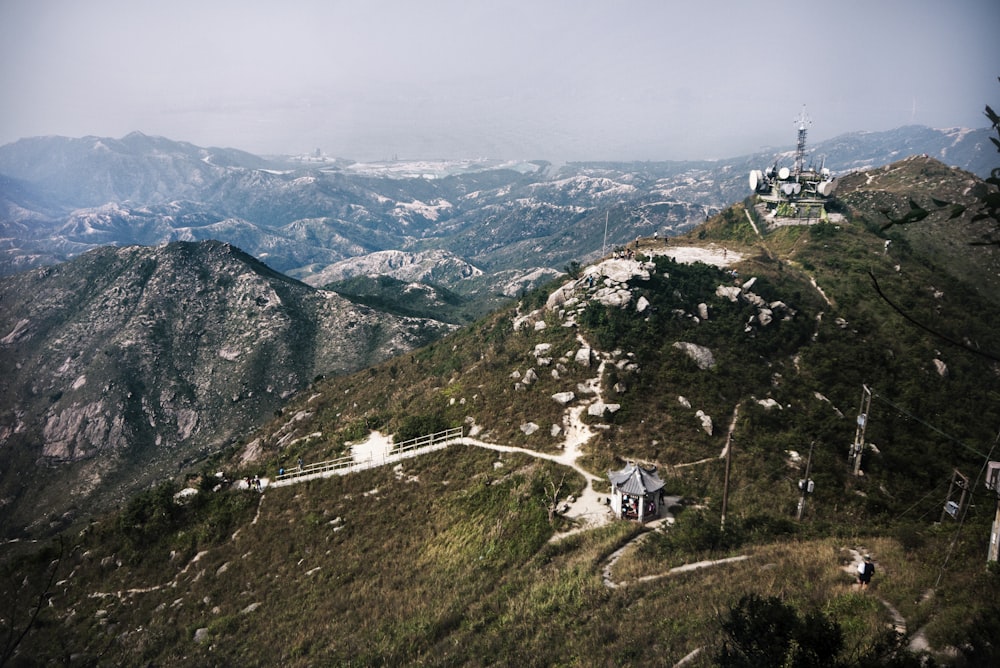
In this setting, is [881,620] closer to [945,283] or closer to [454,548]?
[454,548]

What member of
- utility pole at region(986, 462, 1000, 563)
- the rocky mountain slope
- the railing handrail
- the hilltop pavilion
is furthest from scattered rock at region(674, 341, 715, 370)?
the rocky mountain slope

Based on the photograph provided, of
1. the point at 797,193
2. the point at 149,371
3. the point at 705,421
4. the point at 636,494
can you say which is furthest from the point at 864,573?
the point at 149,371

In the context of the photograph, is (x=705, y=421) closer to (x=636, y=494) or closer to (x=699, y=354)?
(x=699, y=354)

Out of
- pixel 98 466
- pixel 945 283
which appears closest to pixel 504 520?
pixel 945 283

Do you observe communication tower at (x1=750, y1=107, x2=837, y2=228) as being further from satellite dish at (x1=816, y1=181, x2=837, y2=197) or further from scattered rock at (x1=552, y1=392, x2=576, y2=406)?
scattered rock at (x1=552, y1=392, x2=576, y2=406)

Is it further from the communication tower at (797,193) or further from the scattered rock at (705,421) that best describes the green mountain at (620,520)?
the communication tower at (797,193)

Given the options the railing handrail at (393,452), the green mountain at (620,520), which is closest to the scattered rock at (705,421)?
the green mountain at (620,520)
